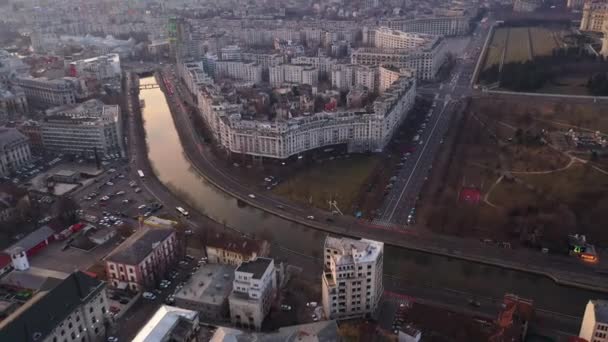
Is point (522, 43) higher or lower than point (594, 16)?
lower

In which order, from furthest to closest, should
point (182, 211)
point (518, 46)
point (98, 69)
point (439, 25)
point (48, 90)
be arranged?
point (439, 25)
point (518, 46)
point (98, 69)
point (48, 90)
point (182, 211)

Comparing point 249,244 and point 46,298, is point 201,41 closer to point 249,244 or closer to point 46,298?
point 249,244

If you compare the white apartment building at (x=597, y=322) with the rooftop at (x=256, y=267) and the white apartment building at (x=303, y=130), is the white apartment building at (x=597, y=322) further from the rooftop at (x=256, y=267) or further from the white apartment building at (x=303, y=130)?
the white apartment building at (x=303, y=130)

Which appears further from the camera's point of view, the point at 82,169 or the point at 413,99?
the point at 413,99

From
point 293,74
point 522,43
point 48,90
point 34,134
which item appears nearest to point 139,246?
point 34,134

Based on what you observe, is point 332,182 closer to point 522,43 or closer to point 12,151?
point 12,151

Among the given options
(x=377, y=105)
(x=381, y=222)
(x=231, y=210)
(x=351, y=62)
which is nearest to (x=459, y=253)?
(x=381, y=222)
